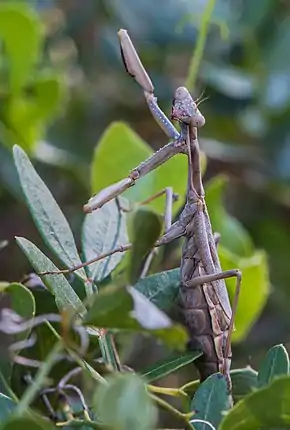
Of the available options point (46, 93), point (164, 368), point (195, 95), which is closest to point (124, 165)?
point (46, 93)

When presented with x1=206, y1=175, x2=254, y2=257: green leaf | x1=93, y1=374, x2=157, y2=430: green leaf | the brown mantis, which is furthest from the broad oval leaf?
x1=206, y1=175, x2=254, y2=257: green leaf

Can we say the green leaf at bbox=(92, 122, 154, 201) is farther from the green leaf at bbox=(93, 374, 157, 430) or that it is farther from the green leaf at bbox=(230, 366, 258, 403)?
the green leaf at bbox=(93, 374, 157, 430)

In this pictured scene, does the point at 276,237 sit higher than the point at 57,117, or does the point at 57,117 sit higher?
the point at 57,117

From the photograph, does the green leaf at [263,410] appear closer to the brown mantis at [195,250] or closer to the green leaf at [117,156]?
the brown mantis at [195,250]

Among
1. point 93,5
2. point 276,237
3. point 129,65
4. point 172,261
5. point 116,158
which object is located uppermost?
point 93,5

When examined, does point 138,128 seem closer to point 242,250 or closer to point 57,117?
point 57,117

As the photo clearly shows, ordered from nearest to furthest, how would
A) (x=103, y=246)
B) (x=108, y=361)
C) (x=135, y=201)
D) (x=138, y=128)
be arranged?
(x=108, y=361), (x=103, y=246), (x=135, y=201), (x=138, y=128)

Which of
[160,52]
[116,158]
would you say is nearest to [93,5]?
[160,52]

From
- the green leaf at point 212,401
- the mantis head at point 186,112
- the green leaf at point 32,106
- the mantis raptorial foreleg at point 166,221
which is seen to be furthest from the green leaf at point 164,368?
the green leaf at point 32,106
